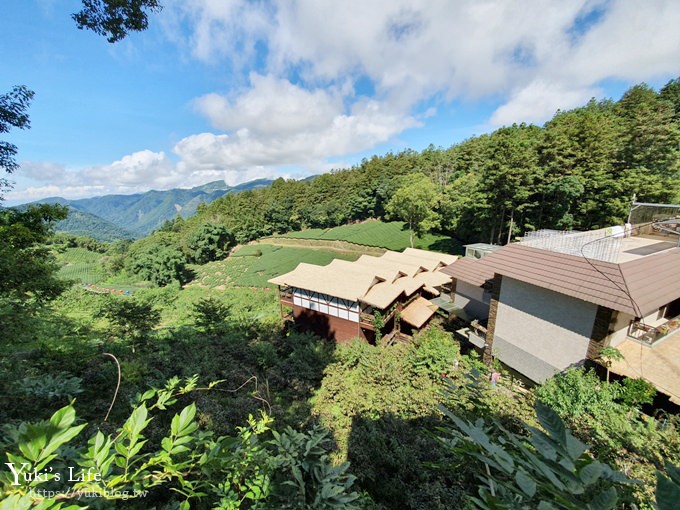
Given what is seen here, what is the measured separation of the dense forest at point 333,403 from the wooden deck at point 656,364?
55cm

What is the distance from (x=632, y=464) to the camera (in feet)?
17.0

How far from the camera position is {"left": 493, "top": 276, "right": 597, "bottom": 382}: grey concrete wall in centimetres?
817

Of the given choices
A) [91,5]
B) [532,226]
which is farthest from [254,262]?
[91,5]

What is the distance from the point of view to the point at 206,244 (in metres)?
53.7

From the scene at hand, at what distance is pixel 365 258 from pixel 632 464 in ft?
52.6

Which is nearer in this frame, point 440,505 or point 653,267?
point 440,505

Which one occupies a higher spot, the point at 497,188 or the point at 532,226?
the point at 497,188

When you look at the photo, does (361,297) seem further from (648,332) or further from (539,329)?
(648,332)

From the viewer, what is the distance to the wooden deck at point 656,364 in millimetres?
7094

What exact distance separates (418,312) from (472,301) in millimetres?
3147

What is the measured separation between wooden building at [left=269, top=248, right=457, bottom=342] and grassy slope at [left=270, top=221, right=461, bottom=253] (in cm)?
1922

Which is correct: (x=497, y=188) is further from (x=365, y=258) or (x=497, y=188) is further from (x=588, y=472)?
(x=588, y=472)

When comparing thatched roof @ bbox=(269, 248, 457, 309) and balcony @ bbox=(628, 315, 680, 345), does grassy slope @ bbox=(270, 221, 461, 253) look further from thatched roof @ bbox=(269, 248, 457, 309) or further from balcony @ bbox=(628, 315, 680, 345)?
balcony @ bbox=(628, 315, 680, 345)

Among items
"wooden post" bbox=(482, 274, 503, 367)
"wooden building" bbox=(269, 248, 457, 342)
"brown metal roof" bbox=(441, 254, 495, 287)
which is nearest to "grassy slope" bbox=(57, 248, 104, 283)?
"wooden building" bbox=(269, 248, 457, 342)
